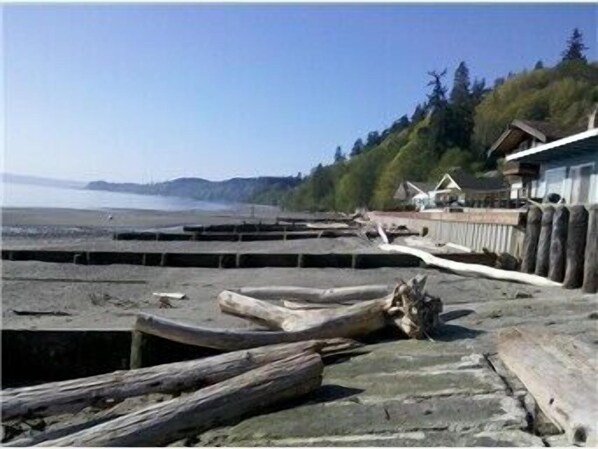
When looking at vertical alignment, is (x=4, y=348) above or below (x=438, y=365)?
below

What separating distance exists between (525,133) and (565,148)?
1026 centimetres

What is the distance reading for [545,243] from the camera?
11.4 metres

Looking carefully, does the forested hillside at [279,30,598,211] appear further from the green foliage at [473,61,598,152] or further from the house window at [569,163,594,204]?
the house window at [569,163,594,204]

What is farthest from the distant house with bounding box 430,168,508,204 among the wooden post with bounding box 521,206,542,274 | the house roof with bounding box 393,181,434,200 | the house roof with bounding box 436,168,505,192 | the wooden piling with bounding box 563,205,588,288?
the wooden piling with bounding box 563,205,588,288

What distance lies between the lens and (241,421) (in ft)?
16.5

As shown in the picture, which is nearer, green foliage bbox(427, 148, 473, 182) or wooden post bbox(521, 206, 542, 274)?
wooden post bbox(521, 206, 542, 274)

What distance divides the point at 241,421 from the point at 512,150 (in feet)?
125

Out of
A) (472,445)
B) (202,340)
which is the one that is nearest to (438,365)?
(472,445)

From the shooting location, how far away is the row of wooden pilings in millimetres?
9492

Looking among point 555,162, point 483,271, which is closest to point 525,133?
point 555,162

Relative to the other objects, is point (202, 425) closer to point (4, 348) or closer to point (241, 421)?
point (241, 421)

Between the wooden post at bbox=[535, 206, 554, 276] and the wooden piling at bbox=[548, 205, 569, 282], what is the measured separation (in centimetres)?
37

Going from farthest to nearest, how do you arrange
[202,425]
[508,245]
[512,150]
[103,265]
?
[512,150], [103,265], [508,245], [202,425]

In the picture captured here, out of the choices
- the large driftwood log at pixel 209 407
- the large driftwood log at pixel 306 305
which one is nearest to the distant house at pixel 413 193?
the large driftwood log at pixel 306 305
